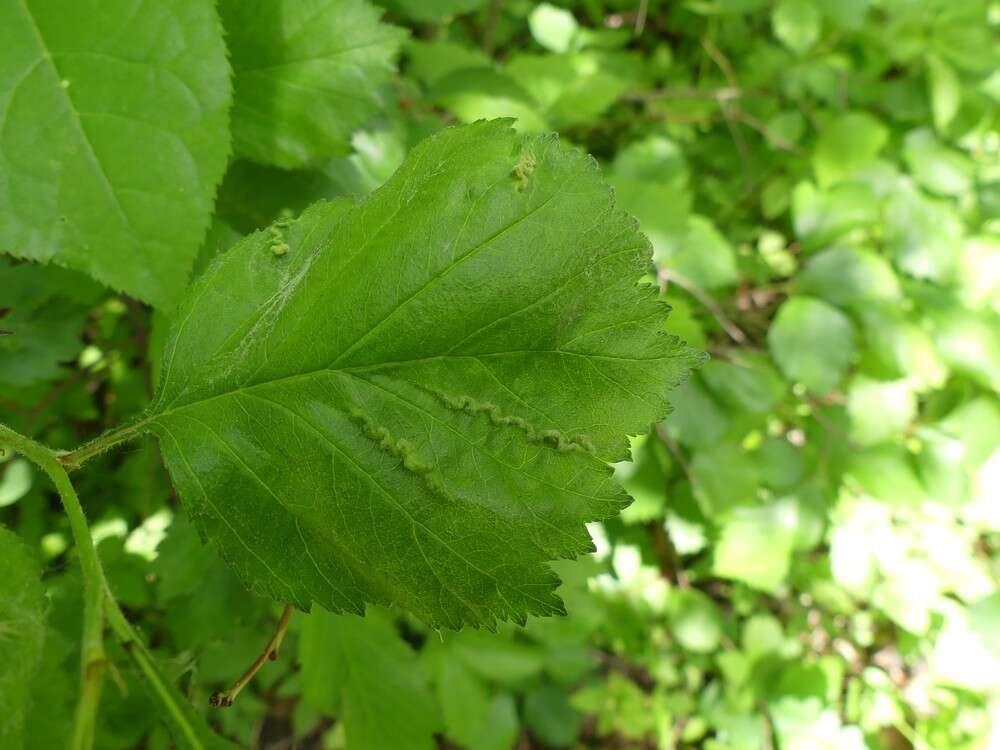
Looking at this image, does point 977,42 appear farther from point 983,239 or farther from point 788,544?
point 788,544

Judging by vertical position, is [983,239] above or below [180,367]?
below

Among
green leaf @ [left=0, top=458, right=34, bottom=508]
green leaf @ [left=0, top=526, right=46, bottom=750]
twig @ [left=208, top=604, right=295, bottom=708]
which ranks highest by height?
green leaf @ [left=0, top=526, right=46, bottom=750]

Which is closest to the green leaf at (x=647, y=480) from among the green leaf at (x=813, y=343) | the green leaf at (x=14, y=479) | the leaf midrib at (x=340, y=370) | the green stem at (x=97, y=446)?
the green leaf at (x=813, y=343)

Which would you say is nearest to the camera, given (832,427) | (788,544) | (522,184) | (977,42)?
(522,184)

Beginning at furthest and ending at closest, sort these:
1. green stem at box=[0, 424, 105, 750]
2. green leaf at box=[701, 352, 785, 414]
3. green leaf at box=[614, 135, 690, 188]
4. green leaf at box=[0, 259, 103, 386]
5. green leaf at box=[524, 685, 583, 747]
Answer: green leaf at box=[524, 685, 583, 747], green leaf at box=[614, 135, 690, 188], green leaf at box=[701, 352, 785, 414], green leaf at box=[0, 259, 103, 386], green stem at box=[0, 424, 105, 750]

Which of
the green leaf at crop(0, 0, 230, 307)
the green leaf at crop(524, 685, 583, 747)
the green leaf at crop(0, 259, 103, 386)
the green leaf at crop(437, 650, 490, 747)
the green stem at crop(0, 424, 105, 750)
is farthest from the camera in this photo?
the green leaf at crop(524, 685, 583, 747)

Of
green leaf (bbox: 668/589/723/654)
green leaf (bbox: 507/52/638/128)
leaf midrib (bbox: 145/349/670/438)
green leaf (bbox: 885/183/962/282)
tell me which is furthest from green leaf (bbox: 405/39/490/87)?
green leaf (bbox: 668/589/723/654)

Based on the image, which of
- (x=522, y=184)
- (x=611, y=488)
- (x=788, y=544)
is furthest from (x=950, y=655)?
(x=522, y=184)

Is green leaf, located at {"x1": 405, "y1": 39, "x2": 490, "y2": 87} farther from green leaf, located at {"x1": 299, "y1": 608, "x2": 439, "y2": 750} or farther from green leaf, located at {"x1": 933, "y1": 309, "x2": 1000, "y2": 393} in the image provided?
green leaf, located at {"x1": 933, "y1": 309, "x2": 1000, "y2": 393}

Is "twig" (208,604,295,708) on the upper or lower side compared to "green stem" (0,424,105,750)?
lower
